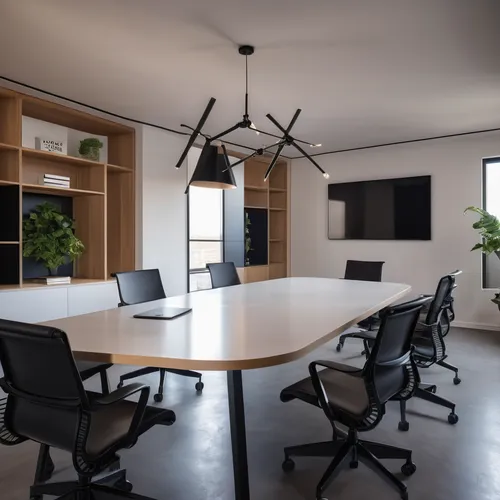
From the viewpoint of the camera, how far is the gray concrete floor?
1994mm

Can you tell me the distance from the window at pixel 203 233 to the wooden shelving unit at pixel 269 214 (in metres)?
0.75

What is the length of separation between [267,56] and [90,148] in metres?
2.35

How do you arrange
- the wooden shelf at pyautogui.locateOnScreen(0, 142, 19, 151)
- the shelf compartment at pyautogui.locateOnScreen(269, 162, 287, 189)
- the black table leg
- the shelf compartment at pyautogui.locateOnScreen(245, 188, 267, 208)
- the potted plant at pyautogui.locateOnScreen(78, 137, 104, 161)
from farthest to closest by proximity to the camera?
1. the shelf compartment at pyautogui.locateOnScreen(269, 162, 287, 189)
2. the shelf compartment at pyautogui.locateOnScreen(245, 188, 267, 208)
3. the potted plant at pyautogui.locateOnScreen(78, 137, 104, 161)
4. the wooden shelf at pyautogui.locateOnScreen(0, 142, 19, 151)
5. the black table leg

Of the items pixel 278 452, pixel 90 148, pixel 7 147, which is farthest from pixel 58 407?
pixel 90 148

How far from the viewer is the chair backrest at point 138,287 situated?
319 cm

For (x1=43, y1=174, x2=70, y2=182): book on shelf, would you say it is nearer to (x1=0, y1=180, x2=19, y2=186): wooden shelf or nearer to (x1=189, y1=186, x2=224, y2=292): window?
(x1=0, y1=180, x2=19, y2=186): wooden shelf

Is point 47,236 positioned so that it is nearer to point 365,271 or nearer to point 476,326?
point 365,271

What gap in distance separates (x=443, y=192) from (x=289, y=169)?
245 cm

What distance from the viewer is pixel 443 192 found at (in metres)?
5.73

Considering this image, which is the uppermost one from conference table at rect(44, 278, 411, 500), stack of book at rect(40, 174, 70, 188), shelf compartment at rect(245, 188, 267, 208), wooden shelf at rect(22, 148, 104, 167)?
wooden shelf at rect(22, 148, 104, 167)

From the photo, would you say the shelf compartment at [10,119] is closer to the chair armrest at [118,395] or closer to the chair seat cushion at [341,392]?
the chair armrest at [118,395]

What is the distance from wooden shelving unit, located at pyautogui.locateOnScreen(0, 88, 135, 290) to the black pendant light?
1.79 meters

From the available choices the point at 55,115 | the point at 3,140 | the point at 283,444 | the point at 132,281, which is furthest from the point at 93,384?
the point at 55,115

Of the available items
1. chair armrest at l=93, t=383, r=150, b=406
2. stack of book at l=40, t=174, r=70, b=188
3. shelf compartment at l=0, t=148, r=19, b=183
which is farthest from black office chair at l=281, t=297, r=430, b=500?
A: stack of book at l=40, t=174, r=70, b=188
